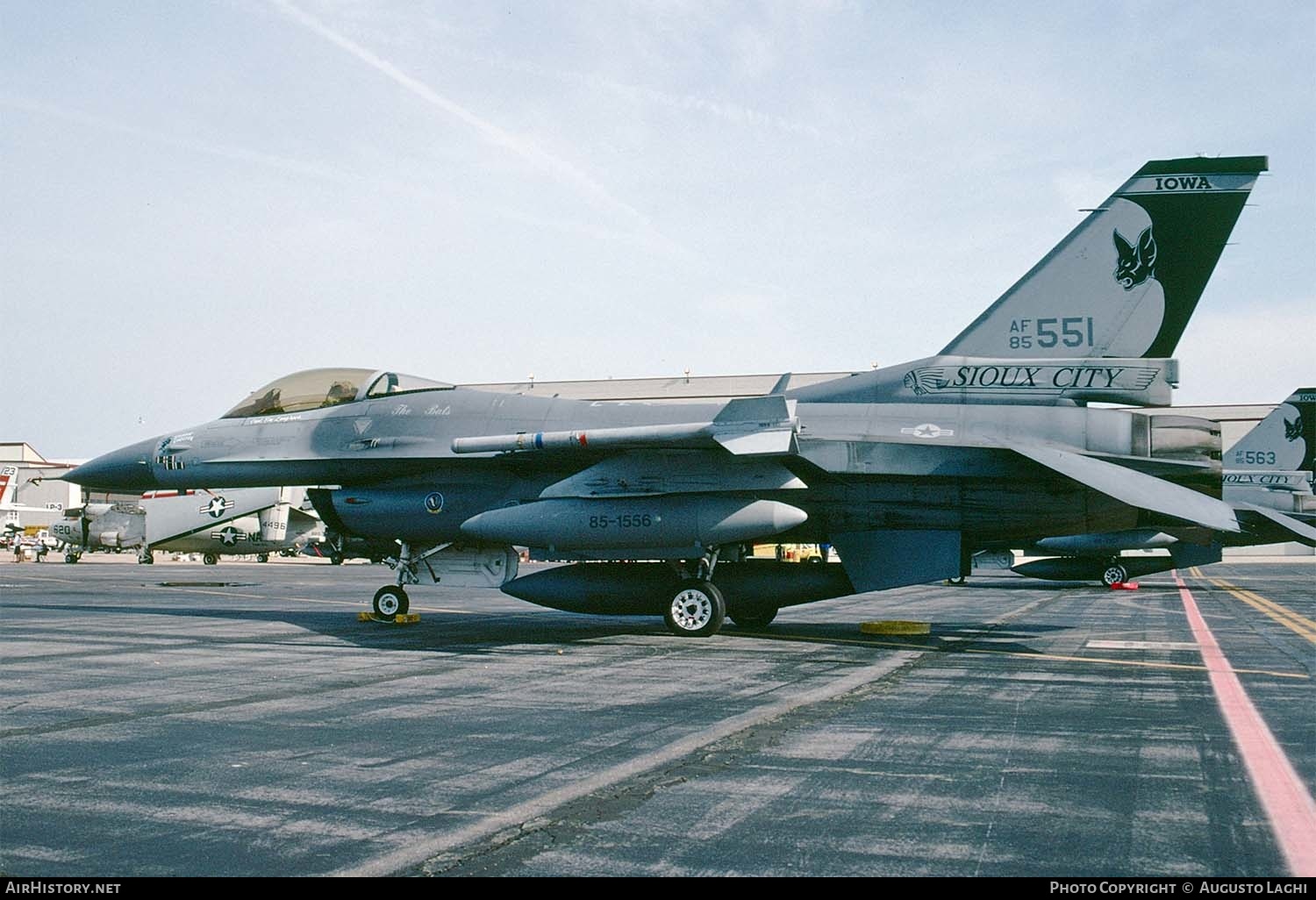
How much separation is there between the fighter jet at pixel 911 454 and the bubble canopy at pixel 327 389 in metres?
1.84

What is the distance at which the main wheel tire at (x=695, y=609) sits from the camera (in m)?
13.9

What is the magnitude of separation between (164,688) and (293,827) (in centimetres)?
540

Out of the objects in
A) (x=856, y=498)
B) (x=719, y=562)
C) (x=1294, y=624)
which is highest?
(x=856, y=498)

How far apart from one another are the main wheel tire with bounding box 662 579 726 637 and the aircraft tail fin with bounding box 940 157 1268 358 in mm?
5056

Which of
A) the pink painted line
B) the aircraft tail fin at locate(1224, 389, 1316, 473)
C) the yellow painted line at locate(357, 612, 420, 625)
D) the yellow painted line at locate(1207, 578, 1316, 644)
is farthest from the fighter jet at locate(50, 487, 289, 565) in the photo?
the aircraft tail fin at locate(1224, 389, 1316, 473)

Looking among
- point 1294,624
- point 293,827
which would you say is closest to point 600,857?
point 293,827

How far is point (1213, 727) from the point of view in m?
7.47

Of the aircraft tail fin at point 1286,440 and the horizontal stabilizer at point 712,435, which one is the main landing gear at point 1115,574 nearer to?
the aircraft tail fin at point 1286,440

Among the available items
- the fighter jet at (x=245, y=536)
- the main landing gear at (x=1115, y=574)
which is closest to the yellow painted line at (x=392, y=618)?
Answer: the main landing gear at (x=1115, y=574)

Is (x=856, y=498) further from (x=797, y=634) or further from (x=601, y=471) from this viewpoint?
(x=601, y=471)

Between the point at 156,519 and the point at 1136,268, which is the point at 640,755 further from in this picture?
the point at 156,519

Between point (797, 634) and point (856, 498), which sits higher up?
point (856, 498)

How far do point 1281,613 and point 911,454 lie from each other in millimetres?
11913

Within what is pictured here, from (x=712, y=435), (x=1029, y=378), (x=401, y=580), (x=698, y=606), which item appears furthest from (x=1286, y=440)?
(x=401, y=580)
